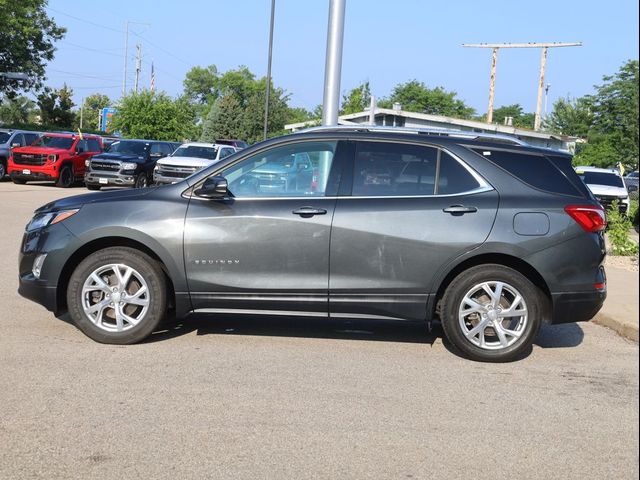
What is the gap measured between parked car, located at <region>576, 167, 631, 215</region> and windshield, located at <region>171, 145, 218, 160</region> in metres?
12.4

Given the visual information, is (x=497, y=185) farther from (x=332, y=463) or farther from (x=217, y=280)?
(x=332, y=463)

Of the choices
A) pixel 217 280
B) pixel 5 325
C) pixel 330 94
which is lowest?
pixel 5 325

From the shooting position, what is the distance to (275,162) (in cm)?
701

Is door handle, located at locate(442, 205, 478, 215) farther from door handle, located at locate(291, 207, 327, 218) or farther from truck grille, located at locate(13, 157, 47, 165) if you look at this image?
truck grille, located at locate(13, 157, 47, 165)

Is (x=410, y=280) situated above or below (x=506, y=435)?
above

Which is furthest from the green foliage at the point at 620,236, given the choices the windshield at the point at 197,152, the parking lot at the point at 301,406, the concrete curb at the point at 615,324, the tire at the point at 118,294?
the windshield at the point at 197,152

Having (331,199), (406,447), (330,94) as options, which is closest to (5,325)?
(331,199)

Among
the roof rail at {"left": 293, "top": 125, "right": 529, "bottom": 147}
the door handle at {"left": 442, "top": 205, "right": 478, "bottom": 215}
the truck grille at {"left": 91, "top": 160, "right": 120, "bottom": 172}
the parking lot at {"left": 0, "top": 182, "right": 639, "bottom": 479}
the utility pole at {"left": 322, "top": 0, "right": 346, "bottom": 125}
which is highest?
the utility pole at {"left": 322, "top": 0, "right": 346, "bottom": 125}

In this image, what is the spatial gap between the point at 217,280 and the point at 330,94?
7359 mm

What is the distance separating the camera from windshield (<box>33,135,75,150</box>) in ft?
92.7

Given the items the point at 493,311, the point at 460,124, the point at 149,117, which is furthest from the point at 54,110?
the point at 493,311

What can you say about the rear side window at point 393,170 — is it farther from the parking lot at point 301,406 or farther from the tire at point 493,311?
the parking lot at point 301,406

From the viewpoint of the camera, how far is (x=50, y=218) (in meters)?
7.00

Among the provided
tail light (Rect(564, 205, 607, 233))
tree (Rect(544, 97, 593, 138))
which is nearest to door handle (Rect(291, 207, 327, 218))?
tail light (Rect(564, 205, 607, 233))
